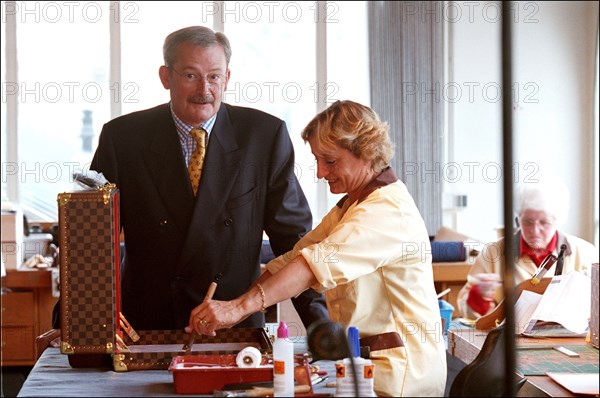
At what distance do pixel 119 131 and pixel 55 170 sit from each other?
5.24 metres

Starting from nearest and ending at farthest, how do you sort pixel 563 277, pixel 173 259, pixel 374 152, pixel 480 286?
pixel 374 152, pixel 173 259, pixel 563 277, pixel 480 286

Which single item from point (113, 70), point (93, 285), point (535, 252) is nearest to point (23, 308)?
point (113, 70)

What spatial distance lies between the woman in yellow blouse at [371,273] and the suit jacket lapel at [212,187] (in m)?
0.51

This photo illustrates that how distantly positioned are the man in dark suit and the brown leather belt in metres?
0.52

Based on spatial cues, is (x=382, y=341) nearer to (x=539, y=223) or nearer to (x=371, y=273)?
(x=371, y=273)

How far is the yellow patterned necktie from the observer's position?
9.36ft

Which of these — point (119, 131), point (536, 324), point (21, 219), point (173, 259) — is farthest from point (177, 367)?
point (21, 219)

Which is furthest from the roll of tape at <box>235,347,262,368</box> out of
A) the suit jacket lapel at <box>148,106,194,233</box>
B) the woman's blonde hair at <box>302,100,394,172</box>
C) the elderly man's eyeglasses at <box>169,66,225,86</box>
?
the elderly man's eyeglasses at <box>169,66,225,86</box>

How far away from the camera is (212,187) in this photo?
2828 millimetres

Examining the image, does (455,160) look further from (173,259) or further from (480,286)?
(173,259)

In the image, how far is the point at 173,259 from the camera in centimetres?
285

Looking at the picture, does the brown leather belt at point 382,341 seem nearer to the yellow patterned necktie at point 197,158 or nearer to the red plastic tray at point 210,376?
the red plastic tray at point 210,376

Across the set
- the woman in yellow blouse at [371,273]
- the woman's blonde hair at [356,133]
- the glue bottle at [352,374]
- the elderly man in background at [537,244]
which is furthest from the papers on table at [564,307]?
the glue bottle at [352,374]

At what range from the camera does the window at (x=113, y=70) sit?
7.70 metres
